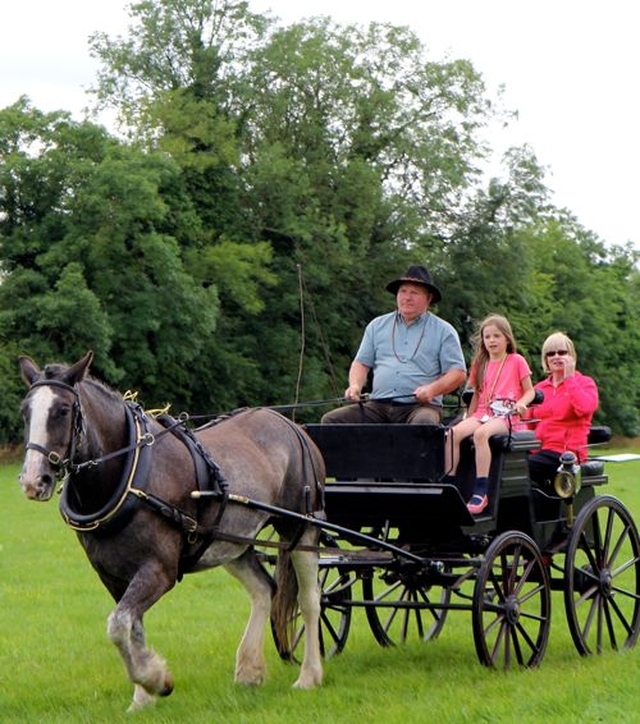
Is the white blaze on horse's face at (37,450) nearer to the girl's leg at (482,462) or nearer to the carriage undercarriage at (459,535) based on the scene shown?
the carriage undercarriage at (459,535)

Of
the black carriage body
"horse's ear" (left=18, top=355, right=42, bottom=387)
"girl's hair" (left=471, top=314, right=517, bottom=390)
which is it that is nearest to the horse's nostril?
"horse's ear" (left=18, top=355, right=42, bottom=387)

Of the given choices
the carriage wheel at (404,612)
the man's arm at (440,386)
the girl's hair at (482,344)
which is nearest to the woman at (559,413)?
the girl's hair at (482,344)

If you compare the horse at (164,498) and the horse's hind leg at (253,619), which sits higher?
the horse at (164,498)

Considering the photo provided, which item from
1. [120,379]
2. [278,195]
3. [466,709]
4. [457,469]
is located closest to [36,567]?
[457,469]

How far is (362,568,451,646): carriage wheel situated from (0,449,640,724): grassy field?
0.41ft

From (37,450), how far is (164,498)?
921mm

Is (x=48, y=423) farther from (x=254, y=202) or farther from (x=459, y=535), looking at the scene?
(x=254, y=202)

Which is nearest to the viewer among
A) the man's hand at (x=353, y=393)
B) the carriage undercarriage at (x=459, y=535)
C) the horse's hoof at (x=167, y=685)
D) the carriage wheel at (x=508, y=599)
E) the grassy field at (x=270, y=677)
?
the grassy field at (x=270, y=677)

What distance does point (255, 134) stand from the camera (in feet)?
153

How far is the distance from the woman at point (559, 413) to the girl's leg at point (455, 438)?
2.52 ft

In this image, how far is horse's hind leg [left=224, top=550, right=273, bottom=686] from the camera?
756 cm

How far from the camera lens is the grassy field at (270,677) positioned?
21.4 feet

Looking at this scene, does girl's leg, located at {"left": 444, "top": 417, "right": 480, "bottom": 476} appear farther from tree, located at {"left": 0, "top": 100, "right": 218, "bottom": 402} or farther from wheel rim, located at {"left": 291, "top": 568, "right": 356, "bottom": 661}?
tree, located at {"left": 0, "top": 100, "right": 218, "bottom": 402}

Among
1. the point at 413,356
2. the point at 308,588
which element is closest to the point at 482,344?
the point at 413,356
